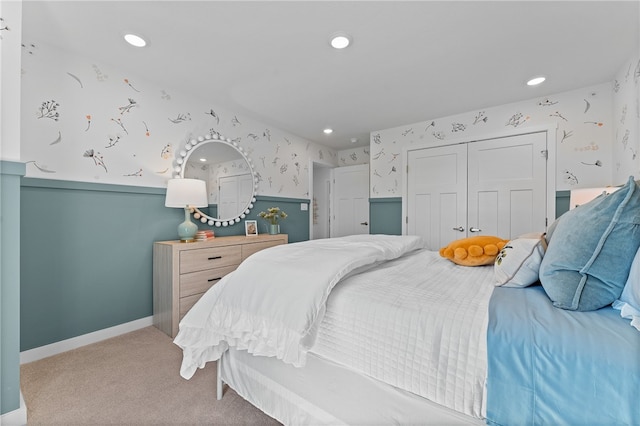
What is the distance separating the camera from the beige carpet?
128 centimetres

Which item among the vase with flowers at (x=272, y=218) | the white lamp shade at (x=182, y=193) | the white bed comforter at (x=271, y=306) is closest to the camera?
the white bed comforter at (x=271, y=306)

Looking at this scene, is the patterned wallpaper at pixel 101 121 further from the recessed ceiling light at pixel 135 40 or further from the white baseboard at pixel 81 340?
the white baseboard at pixel 81 340

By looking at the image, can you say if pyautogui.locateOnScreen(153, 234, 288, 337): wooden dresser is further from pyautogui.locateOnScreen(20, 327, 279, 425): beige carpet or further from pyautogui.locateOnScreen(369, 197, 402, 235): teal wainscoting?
pyautogui.locateOnScreen(369, 197, 402, 235): teal wainscoting

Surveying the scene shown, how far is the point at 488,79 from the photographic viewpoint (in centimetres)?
241

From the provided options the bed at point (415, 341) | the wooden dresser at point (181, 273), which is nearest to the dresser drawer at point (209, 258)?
the wooden dresser at point (181, 273)

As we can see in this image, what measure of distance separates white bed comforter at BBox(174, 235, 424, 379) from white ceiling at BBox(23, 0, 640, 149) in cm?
153

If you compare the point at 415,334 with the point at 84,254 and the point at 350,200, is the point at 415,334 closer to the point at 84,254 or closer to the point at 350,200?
the point at 84,254

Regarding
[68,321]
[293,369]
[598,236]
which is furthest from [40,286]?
[598,236]

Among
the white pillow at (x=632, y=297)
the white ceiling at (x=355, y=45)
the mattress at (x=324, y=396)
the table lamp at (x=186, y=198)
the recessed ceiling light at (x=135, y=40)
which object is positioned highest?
the white ceiling at (x=355, y=45)

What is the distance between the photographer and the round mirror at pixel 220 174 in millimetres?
2748

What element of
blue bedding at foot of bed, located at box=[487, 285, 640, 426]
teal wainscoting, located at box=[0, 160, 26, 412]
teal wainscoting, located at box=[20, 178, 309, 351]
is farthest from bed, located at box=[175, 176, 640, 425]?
teal wainscoting, located at box=[20, 178, 309, 351]

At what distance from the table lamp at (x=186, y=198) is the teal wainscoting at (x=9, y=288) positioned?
3.73ft

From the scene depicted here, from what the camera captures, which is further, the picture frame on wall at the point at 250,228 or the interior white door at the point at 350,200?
the interior white door at the point at 350,200

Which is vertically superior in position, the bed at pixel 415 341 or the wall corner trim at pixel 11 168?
the wall corner trim at pixel 11 168
